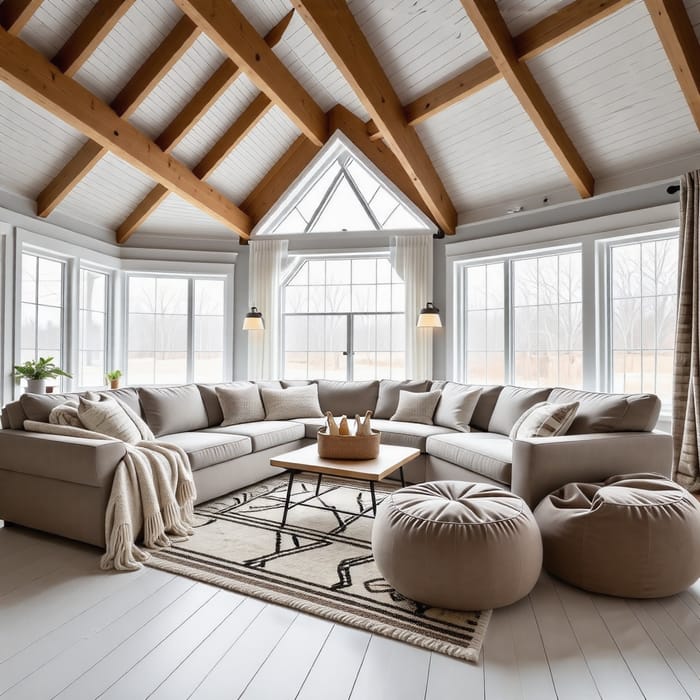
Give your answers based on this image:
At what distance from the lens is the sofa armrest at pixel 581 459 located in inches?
107

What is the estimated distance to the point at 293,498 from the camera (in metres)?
3.61

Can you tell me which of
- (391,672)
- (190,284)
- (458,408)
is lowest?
(391,672)

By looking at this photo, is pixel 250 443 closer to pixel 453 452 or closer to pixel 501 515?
pixel 453 452

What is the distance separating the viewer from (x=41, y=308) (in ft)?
16.8

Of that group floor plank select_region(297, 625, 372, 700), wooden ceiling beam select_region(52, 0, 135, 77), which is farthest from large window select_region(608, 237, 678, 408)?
wooden ceiling beam select_region(52, 0, 135, 77)

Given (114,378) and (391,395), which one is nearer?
(391,395)

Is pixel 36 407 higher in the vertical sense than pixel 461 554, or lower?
higher

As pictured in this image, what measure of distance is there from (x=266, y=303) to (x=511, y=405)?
10.7 feet

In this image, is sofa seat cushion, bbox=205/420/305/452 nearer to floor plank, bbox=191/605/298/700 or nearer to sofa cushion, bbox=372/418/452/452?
sofa cushion, bbox=372/418/452/452

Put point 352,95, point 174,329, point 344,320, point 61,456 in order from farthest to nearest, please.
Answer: point 174,329
point 344,320
point 352,95
point 61,456

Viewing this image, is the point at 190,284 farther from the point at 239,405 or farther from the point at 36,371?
the point at 239,405

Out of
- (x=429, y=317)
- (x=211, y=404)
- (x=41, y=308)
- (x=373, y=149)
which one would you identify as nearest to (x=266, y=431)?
(x=211, y=404)

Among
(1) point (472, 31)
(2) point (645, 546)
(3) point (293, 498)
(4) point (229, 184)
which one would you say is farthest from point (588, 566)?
(4) point (229, 184)

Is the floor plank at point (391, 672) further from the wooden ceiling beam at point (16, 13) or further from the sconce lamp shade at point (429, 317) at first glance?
the wooden ceiling beam at point (16, 13)
